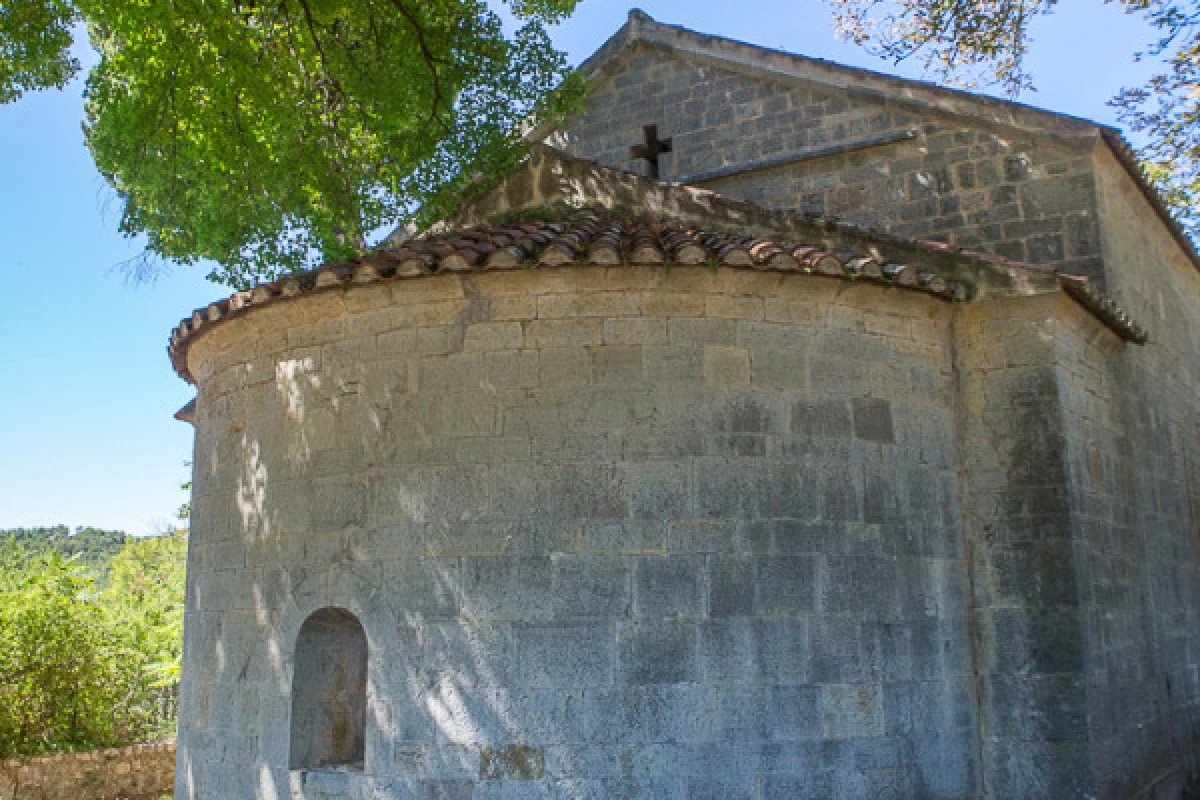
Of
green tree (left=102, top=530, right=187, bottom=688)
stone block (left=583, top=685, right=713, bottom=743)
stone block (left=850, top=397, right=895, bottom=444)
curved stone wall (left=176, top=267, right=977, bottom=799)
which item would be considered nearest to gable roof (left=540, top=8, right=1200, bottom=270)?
curved stone wall (left=176, top=267, right=977, bottom=799)

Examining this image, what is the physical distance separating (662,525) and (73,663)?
30.6 ft

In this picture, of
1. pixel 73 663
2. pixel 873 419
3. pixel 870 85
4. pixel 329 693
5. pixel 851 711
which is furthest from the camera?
pixel 73 663

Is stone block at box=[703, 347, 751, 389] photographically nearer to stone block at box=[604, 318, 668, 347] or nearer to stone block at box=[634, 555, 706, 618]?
stone block at box=[604, 318, 668, 347]

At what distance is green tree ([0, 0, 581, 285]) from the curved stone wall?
1920 mm

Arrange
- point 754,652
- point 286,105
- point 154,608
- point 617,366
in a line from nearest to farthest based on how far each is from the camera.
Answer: point 754,652 < point 617,366 < point 286,105 < point 154,608

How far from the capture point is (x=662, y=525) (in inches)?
228

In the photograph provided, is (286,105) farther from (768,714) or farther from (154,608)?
(154,608)

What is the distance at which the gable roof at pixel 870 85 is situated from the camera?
345 inches

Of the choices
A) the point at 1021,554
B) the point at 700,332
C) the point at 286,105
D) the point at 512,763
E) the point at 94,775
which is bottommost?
the point at 94,775

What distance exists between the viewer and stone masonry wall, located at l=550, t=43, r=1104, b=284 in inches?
345

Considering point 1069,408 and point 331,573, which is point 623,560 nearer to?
point 331,573

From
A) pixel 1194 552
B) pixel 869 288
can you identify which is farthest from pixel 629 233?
pixel 1194 552

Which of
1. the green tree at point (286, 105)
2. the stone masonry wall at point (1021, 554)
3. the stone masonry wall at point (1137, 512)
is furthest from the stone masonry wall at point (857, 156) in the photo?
the stone masonry wall at point (1021, 554)

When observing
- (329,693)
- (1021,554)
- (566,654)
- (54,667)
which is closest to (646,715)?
(566,654)
